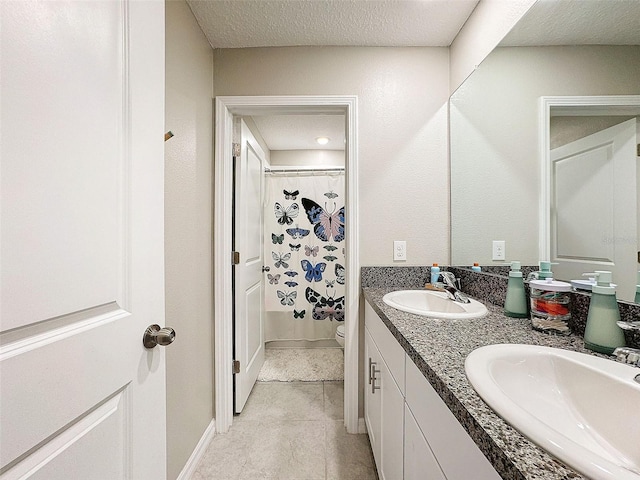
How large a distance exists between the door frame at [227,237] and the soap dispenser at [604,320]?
1.09 metres

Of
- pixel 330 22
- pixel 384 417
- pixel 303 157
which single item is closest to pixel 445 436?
pixel 384 417

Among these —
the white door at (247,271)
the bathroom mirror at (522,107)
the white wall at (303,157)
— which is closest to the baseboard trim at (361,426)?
the white door at (247,271)

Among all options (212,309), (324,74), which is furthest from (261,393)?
(324,74)

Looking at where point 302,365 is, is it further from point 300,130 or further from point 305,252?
point 300,130

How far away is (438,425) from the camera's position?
616 millimetres

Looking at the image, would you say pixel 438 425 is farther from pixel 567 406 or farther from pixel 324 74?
pixel 324 74

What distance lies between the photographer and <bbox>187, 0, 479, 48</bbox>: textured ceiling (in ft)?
4.61

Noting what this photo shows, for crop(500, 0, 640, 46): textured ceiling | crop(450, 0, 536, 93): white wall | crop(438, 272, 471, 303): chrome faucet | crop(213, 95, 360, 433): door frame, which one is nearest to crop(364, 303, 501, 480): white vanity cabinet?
crop(213, 95, 360, 433): door frame

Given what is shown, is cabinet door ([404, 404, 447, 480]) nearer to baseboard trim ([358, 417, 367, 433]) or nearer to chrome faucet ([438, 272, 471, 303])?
chrome faucet ([438, 272, 471, 303])

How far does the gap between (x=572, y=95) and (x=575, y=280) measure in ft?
1.98

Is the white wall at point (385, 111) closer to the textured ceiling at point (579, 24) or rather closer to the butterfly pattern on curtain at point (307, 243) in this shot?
the textured ceiling at point (579, 24)

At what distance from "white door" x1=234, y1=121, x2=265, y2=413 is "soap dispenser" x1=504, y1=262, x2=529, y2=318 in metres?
1.50

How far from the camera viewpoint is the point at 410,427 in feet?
2.69

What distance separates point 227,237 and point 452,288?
4.34ft
